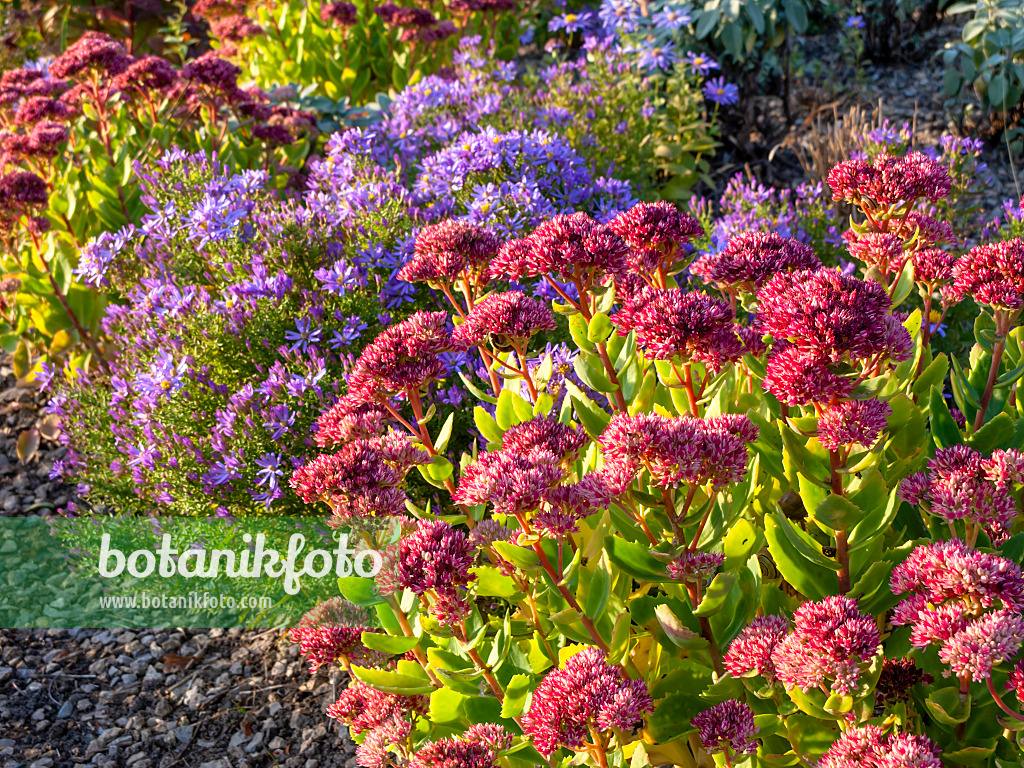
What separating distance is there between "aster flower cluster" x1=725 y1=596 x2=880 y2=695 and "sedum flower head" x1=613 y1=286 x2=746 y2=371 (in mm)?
494

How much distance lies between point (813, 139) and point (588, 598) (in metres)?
4.65

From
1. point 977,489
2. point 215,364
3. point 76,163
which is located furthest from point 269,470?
point 76,163

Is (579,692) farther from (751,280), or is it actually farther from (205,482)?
(205,482)

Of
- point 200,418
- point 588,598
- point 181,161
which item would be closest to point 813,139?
point 181,161

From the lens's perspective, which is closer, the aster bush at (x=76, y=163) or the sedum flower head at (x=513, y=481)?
the sedum flower head at (x=513, y=481)

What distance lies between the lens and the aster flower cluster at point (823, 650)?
140 centimetres

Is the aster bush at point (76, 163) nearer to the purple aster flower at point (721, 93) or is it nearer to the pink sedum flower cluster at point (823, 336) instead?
the purple aster flower at point (721, 93)

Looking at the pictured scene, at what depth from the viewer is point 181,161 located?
4.12 metres

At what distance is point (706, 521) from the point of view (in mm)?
1803

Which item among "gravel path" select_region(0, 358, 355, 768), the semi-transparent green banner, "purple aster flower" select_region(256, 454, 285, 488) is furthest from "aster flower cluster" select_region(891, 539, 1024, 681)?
"purple aster flower" select_region(256, 454, 285, 488)

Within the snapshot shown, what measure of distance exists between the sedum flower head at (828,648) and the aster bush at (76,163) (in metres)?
3.76

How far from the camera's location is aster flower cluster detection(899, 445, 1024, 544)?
1.58 meters

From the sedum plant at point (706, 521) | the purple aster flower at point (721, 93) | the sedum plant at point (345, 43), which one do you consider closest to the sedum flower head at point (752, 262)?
the sedum plant at point (706, 521)

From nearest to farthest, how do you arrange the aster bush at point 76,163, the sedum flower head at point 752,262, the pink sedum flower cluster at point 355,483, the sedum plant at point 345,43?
the pink sedum flower cluster at point 355,483, the sedum flower head at point 752,262, the aster bush at point 76,163, the sedum plant at point 345,43
